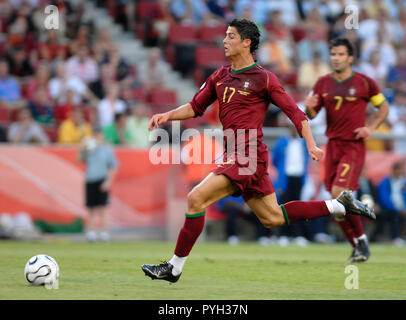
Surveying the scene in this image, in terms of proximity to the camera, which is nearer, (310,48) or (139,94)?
(139,94)

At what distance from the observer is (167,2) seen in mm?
19797

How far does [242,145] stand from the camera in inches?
318

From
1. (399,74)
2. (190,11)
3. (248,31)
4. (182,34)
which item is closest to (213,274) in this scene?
(248,31)

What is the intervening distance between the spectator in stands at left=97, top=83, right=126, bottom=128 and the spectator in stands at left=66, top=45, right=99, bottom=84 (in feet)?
2.83

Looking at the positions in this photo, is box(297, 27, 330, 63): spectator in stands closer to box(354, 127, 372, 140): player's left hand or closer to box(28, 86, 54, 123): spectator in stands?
box(28, 86, 54, 123): spectator in stands

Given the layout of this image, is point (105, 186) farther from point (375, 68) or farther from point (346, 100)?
point (375, 68)

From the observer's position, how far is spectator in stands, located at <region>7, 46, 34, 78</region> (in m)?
17.7

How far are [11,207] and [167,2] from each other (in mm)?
6981

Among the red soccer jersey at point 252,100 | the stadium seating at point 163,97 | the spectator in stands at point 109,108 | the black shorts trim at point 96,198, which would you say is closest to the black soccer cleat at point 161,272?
the red soccer jersey at point 252,100

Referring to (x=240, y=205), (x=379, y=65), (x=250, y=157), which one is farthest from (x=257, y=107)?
(x=379, y=65)

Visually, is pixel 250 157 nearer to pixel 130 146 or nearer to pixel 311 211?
pixel 311 211

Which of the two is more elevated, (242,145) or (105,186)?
(242,145)

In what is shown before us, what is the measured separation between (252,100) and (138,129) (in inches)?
357

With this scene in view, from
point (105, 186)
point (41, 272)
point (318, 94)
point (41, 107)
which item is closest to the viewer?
point (41, 272)
